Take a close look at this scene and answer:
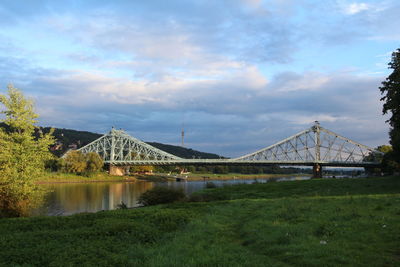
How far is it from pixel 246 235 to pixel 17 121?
17802 millimetres

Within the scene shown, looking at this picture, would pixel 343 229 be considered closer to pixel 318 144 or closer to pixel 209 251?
pixel 209 251

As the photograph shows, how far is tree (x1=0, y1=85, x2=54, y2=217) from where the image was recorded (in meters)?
21.2

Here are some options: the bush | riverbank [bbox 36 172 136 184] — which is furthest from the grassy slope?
riverbank [bbox 36 172 136 184]

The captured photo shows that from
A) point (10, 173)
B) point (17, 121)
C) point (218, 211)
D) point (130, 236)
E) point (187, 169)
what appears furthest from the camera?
point (187, 169)

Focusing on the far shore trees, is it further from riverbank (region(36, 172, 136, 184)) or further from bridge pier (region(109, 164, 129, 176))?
bridge pier (region(109, 164, 129, 176))

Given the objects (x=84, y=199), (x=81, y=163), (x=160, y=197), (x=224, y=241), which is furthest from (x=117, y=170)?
(x=224, y=241)

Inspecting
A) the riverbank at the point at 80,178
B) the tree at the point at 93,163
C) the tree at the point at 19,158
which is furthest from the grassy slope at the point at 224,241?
the tree at the point at 93,163

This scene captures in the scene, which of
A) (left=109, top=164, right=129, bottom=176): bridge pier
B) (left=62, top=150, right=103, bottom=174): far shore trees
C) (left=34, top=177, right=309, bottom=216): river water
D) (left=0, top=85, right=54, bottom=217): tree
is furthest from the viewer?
(left=109, top=164, right=129, bottom=176): bridge pier

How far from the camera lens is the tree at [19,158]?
2122cm

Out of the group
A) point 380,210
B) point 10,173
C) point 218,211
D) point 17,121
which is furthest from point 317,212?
point 17,121

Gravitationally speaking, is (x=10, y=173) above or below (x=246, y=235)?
above

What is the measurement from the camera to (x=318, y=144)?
110250 millimetres

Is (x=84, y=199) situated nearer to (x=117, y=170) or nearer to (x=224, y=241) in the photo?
(x=224, y=241)

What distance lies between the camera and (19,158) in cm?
2212
